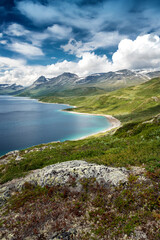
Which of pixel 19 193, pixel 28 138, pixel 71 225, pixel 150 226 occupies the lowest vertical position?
pixel 28 138

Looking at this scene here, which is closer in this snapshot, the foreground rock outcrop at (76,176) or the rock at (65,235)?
the rock at (65,235)

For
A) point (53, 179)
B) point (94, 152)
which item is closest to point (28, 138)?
point (94, 152)

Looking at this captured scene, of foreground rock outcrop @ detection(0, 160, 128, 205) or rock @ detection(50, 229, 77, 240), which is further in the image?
foreground rock outcrop @ detection(0, 160, 128, 205)

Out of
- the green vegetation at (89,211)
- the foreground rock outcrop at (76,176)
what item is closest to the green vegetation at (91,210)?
the green vegetation at (89,211)

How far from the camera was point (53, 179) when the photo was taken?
47.1ft

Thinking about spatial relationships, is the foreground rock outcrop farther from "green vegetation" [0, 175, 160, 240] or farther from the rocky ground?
"green vegetation" [0, 175, 160, 240]

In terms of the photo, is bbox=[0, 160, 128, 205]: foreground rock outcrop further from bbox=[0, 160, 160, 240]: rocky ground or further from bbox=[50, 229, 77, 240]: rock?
bbox=[50, 229, 77, 240]: rock

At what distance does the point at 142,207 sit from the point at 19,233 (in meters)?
9.11

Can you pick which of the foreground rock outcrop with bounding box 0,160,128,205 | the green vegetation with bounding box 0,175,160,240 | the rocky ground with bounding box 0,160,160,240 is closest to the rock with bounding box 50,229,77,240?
the rocky ground with bounding box 0,160,160,240

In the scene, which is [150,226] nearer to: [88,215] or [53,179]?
[88,215]

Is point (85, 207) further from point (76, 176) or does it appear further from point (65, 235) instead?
point (76, 176)

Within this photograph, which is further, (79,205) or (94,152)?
(94,152)

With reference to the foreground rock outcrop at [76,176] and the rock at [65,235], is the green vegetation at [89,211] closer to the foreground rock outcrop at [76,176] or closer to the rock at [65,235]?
the rock at [65,235]

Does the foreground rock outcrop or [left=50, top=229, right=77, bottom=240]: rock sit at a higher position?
the foreground rock outcrop
